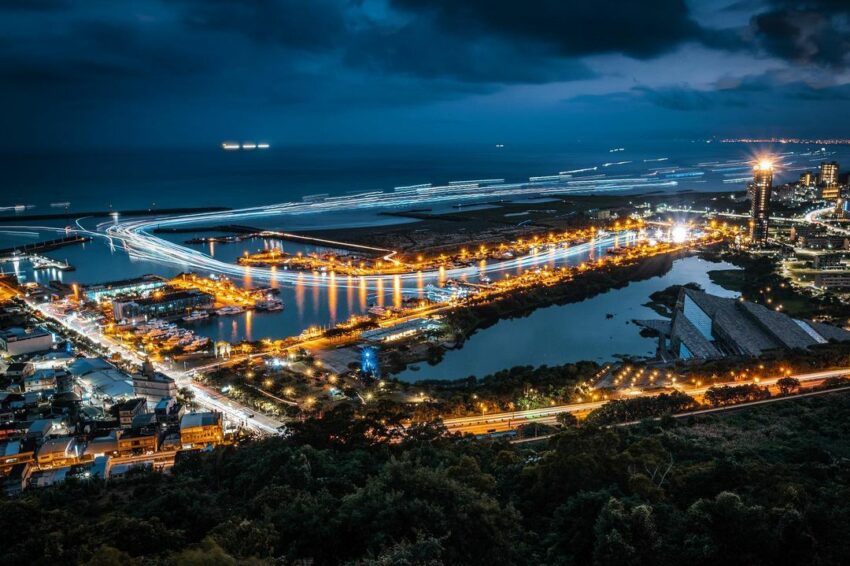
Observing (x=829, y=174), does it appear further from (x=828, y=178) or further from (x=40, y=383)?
(x=40, y=383)

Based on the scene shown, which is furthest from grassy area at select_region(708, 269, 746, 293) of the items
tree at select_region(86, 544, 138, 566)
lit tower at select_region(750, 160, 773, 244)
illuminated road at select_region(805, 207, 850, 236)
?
tree at select_region(86, 544, 138, 566)

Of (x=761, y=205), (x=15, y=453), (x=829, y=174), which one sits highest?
(x=829, y=174)

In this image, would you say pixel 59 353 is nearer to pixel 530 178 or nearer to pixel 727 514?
pixel 727 514

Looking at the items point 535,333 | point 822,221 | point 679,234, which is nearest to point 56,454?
point 535,333

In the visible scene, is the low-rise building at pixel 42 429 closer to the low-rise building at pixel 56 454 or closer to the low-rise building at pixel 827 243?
the low-rise building at pixel 56 454

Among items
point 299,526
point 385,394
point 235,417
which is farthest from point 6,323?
point 299,526
